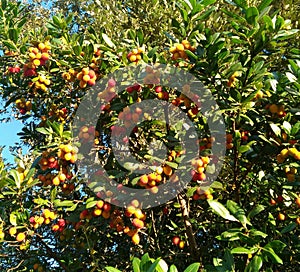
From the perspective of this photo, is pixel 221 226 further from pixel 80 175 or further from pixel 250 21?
pixel 250 21

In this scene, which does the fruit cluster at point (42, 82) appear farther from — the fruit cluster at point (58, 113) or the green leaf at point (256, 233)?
the green leaf at point (256, 233)

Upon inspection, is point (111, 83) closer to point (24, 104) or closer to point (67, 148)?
point (67, 148)

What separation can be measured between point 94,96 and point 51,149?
47 cm

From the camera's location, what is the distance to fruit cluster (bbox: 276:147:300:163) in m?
2.24

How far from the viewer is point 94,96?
9.46ft

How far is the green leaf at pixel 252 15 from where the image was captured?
230 centimetres

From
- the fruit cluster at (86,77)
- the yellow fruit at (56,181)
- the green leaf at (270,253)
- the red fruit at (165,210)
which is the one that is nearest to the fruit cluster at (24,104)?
the fruit cluster at (86,77)

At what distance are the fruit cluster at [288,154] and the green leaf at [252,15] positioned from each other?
694mm

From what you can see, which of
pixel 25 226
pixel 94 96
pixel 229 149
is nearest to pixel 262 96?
pixel 229 149

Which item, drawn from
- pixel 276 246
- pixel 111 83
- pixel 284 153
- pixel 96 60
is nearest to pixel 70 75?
pixel 96 60

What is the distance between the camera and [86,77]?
8.86ft

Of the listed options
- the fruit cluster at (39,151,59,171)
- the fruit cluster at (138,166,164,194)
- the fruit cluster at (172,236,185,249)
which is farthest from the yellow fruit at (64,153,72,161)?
the fruit cluster at (172,236,185,249)

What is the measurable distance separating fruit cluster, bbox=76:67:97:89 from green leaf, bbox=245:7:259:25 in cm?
99

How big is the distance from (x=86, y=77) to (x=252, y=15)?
3.41 feet
